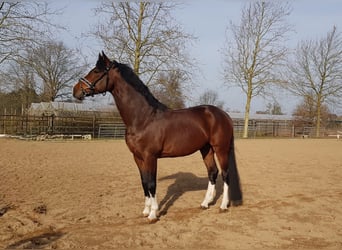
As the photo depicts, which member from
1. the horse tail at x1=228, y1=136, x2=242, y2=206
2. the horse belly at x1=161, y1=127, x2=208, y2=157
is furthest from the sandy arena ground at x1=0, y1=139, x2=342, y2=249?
the horse belly at x1=161, y1=127, x2=208, y2=157

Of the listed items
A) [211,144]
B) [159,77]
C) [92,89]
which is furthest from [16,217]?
[159,77]

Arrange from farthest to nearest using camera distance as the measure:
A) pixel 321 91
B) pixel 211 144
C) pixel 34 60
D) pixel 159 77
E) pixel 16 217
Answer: pixel 321 91, pixel 159 77, pixel 34 60, pixel 211 144, pixel 16 217

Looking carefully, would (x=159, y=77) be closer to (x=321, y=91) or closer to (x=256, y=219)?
(x=256, y=219)

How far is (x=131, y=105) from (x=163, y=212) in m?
1.66

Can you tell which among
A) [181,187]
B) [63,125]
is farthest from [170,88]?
[181,187]

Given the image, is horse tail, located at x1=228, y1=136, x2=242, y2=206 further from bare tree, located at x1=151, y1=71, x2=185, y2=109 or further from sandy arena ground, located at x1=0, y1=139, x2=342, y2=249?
bare tree, located at x1=151, y1=71, x2=185, y2=109

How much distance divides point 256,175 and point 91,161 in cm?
509

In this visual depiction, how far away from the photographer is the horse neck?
15.6 ft

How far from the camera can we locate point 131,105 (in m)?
4.80

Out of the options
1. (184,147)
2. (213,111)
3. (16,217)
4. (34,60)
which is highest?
(34,60)

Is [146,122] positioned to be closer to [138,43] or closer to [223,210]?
[223,210]

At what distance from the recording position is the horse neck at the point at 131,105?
477cm

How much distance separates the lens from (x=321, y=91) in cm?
3362

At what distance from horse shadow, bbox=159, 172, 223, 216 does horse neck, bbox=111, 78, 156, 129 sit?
143cm
